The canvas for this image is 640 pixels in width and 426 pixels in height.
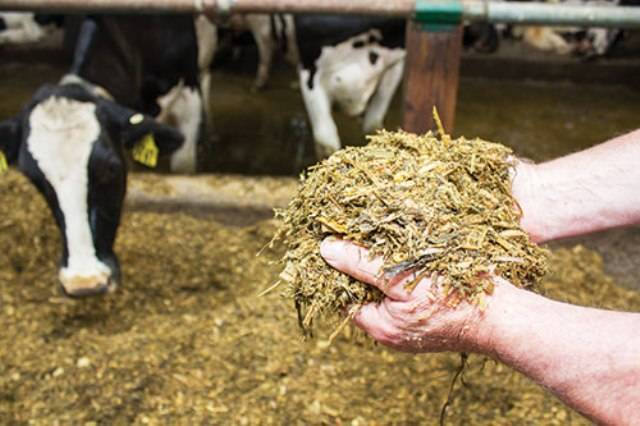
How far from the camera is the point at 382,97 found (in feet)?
15.0

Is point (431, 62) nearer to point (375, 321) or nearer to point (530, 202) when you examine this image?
point (530, 202)

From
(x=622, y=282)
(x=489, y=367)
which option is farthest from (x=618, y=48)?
(x=489, y=367)

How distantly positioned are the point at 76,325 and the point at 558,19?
222 cm

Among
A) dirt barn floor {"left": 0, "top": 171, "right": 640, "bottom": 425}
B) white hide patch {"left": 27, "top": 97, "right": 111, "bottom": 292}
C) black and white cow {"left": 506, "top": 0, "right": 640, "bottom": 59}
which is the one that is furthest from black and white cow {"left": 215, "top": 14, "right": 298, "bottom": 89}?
black and white cow {"left": 506, "top": 0, "right": 640, "bottom": 59}

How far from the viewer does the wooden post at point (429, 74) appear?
2686 millimetres

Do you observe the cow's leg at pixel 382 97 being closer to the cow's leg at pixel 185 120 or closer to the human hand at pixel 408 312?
the cow's leg at pixel 185 120

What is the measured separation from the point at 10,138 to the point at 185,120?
171cm

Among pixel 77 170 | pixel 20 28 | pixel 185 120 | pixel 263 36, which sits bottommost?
pixel 185 120

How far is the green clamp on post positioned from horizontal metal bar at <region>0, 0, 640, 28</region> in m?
0.02

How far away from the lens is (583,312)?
1221mm

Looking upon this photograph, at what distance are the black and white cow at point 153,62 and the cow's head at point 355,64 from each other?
2.73ft

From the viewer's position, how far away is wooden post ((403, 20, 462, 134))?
269cm

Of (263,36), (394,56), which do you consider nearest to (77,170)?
(394,56)

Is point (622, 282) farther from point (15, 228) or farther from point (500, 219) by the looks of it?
point (15, 228)
